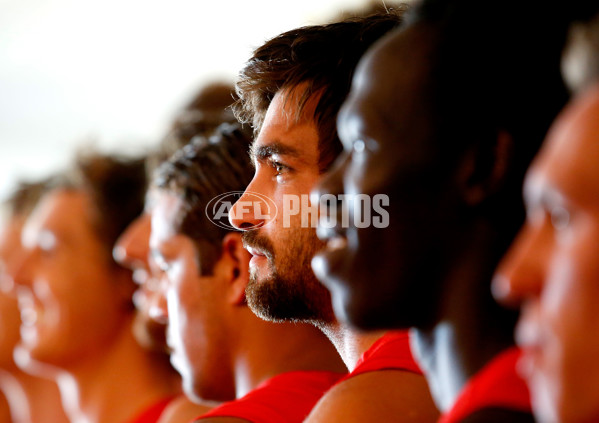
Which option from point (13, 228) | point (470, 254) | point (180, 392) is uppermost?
point (470, 254)

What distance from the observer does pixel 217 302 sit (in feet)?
5.44

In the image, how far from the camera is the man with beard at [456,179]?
2.81 feet

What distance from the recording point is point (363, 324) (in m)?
0.88

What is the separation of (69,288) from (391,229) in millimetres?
1713

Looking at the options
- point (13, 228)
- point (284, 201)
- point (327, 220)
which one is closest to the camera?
point (327, 220)

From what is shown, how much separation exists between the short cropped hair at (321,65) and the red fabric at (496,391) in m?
0.60

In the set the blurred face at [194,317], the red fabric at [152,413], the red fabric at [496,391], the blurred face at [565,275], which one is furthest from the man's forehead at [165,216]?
the blurred face at [565,275]

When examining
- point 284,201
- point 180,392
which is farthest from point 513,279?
point 180,392

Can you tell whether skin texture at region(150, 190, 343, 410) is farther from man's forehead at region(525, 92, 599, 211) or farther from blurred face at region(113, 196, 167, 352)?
man's forehead at region(525, 92, 599, 211)

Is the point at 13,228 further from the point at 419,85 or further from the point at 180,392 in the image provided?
the point at 419,85

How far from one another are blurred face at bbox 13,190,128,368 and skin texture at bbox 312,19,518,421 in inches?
63.3

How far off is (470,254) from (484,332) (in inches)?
3.0

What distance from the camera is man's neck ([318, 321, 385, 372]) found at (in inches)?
53.9

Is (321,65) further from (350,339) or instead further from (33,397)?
(33,397)
